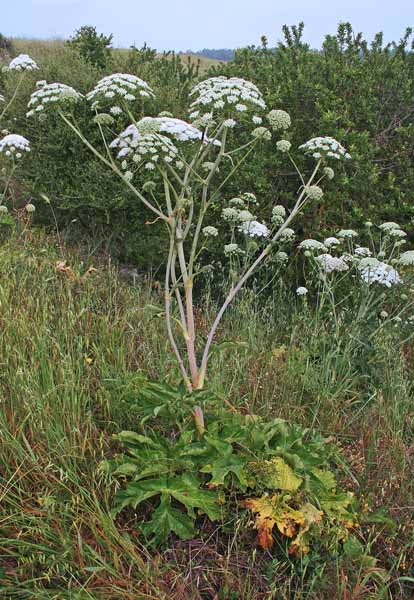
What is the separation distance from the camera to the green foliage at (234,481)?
227cm

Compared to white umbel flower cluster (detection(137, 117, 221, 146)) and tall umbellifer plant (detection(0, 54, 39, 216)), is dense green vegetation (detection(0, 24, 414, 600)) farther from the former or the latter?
tall umbellifer plant (detection(0, 54, 39, 216))

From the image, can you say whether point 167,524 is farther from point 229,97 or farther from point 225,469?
point 229,97

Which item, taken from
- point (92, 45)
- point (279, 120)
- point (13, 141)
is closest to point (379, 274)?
point (279, 120)

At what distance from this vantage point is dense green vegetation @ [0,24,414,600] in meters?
2.27

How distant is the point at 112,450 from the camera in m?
2.73

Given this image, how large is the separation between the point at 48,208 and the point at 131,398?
333 cm

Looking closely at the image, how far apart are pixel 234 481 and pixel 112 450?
2.15 ft

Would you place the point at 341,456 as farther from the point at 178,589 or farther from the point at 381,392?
the point at 178,589

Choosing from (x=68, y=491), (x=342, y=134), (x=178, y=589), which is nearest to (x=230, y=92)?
(x=68, y=491)

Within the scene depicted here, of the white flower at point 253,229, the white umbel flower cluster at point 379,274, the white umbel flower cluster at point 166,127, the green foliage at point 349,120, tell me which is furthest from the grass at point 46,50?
the white umbel flower cluster at point 166,127

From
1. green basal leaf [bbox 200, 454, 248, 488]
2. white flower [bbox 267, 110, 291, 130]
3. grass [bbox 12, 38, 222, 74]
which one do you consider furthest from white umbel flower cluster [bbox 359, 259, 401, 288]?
grass [bbox 12, 38, 222, 74]

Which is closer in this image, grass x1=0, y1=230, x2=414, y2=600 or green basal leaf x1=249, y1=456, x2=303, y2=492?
grass x1=0, y1=230, x2=414, y2=600

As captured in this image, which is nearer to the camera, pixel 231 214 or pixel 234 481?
pixel 234 481

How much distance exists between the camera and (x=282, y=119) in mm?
2689
